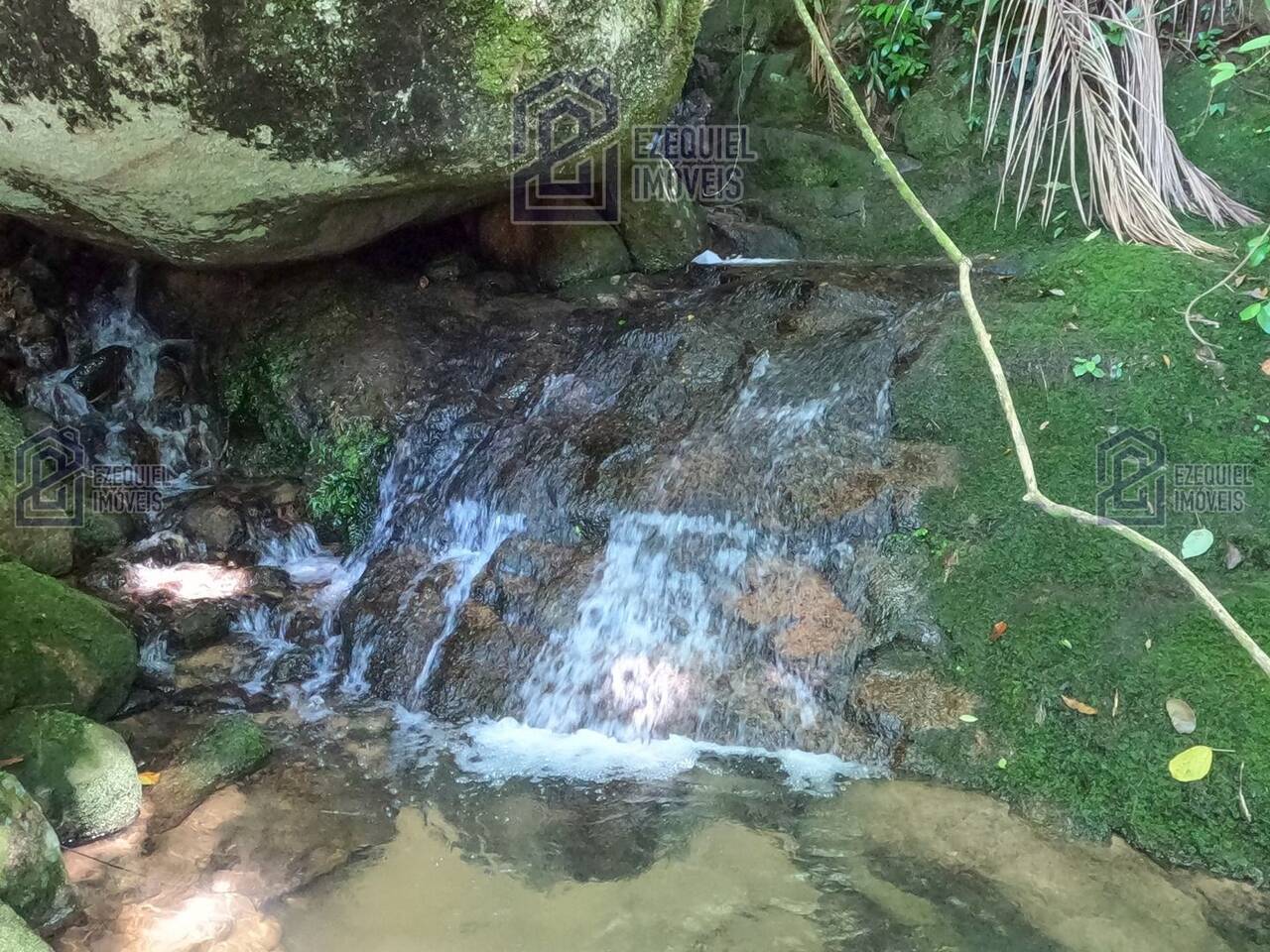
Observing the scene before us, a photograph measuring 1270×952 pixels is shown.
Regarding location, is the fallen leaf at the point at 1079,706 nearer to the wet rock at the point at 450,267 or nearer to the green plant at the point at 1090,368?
the green plant at the point at 1090,368

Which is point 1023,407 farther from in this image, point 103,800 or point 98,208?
point 98,208

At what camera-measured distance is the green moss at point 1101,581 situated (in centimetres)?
300

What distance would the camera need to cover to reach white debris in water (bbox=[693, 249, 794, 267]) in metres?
6.79

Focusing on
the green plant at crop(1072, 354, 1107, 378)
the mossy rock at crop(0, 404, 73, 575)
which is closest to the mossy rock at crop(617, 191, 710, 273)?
the green plant at crop(1072, 354, 1107, 378)

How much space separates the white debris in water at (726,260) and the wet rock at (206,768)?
4.61 meters

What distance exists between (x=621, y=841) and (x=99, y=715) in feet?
7.66

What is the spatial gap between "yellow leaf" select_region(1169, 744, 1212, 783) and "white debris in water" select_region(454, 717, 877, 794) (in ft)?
3.28

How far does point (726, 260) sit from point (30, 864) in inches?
224

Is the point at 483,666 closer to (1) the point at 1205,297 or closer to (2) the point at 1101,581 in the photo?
(2) the point at 1101,581

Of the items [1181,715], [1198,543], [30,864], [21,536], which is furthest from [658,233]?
[30,864]

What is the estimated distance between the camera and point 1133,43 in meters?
5.49

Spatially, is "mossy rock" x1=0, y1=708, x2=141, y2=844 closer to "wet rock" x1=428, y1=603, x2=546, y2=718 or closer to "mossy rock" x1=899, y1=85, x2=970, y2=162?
"wet rock" x1=428, y1=603, x2=546, y2=718

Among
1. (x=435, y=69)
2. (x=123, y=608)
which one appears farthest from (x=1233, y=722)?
(x=123, y=608)

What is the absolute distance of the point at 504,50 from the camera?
3.85 m
